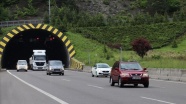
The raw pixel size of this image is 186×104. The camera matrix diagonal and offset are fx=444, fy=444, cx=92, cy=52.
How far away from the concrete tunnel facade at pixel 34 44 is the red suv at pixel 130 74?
48595mm

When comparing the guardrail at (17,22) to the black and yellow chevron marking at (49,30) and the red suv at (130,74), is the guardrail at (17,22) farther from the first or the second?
the red suv at (130,74)

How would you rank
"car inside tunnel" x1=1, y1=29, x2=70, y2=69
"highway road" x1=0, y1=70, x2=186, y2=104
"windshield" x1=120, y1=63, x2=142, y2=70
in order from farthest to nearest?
"car inside tunnel" x1=1, y1=29, x2=70, y2=69
"windshield" x1=120, y1=63, x2=142, y2=70
"highway road" x1=0, y1=70, x2=186, y2=104

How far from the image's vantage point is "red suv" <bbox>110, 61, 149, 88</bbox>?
87.2 ft

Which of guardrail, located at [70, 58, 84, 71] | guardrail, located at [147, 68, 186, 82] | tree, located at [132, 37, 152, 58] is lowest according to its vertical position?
guardrail, located at [147, 68, 186, 82]

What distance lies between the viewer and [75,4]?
376 feet

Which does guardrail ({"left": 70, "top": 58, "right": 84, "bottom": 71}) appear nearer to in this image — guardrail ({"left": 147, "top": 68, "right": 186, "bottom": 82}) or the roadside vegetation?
the roadside vegetation

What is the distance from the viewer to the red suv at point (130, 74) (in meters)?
26.6

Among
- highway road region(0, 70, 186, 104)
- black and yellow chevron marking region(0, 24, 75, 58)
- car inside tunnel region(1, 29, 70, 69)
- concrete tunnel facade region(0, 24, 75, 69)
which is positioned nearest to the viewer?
highway road region(0, 70, 186, 104)

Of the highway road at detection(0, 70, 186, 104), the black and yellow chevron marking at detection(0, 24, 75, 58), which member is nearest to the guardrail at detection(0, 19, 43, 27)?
the black and yellow chevron marking at detection(0, 24, 75, 58)

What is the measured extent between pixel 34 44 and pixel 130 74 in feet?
243

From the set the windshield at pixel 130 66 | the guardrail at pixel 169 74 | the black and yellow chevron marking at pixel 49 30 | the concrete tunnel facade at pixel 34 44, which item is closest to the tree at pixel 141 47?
the black and yellow chevron marking at pixel 49 30

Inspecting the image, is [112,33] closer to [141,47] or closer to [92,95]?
[141,47]

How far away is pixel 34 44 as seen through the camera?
3895 inches

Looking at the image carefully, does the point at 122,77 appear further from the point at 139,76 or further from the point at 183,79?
the point at 183,79
